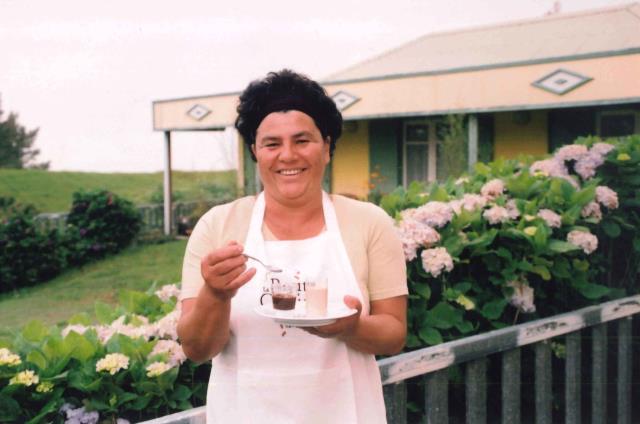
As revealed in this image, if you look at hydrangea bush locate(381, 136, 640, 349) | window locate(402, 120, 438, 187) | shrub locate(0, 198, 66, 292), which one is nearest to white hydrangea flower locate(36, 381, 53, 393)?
hydrangea bush locate(381, 136, 640, 349)

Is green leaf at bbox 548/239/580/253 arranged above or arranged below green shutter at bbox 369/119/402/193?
below

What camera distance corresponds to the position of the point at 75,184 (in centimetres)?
3219

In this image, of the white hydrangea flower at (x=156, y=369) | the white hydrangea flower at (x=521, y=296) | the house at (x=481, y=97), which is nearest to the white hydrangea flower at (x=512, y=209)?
the white hydrangea flower at (x=521, y=296)

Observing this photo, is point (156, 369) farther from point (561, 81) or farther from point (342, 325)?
point (561, 81)

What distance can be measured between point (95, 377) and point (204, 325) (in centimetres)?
77

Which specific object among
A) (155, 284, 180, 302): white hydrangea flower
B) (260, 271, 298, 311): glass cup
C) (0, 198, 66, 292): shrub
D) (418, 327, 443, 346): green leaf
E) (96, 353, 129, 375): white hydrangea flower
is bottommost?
(0, 198, 66, 292): shrub

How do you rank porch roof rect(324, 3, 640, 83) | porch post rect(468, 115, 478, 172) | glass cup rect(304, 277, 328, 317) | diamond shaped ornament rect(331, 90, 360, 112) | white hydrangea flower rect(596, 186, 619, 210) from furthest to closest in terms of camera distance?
diamond shaped ornament rect(331, 90, 360, 112) → porch roof rect(324, 3, 640, 83) → porch post rect(468, 115, 478, 172) → white hydrangea flower rect(596, 186, 619, 210) → glass cup rect(304, 277, 328, 317)

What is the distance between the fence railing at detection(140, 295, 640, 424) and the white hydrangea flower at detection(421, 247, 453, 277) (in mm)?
318

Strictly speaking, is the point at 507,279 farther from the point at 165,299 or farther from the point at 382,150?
the point at 382,150

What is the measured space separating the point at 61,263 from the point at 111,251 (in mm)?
1962

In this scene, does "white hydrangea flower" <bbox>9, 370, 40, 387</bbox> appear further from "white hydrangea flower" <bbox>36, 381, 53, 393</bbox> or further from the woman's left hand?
the woman's left hand

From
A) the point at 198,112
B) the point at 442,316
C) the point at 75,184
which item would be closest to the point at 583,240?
the point at 442,316

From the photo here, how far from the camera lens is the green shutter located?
14.8 m

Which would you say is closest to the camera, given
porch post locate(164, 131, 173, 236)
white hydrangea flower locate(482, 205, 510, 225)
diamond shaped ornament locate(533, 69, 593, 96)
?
white hydrangea flower locate(482, 205, 510, 225)
